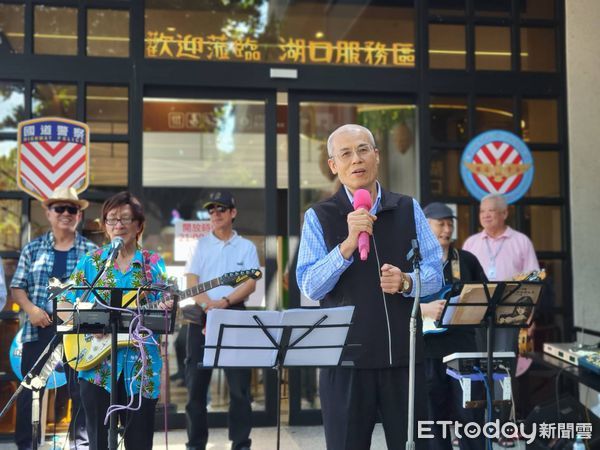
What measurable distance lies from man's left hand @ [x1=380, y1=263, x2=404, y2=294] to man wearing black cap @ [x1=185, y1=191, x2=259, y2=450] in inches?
117

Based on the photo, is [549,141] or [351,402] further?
[549,141]

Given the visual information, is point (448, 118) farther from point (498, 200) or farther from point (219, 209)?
point (219, 209)

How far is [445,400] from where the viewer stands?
543 centimetres

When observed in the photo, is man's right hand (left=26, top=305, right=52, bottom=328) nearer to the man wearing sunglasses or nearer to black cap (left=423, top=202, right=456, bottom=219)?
the man wearing sunglasses

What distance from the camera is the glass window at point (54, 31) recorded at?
682 cm

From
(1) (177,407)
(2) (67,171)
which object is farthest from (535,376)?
(2) (67,171)

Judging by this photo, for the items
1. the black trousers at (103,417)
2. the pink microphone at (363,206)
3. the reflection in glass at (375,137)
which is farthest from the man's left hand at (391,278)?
the reflection in glass at (375,137)

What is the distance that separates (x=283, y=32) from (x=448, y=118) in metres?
1.88

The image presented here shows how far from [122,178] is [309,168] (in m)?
1.85

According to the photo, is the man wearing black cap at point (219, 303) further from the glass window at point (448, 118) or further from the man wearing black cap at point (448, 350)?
the glass window at point (448, 118)

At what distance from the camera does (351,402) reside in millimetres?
3260

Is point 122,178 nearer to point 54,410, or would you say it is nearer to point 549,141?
point 54,410

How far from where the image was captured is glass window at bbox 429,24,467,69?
732 centimetres

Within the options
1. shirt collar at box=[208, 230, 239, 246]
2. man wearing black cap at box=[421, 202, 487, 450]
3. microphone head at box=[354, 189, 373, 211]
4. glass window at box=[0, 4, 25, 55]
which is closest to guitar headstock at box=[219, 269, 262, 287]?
microphone head at box=[354, 189, 373, 211]
